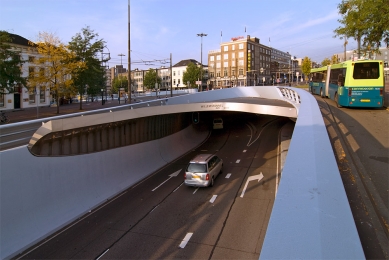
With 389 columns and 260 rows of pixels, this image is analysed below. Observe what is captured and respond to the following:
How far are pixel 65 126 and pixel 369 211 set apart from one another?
1351cm

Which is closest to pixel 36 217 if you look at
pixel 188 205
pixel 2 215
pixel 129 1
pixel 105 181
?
pixel 2 215

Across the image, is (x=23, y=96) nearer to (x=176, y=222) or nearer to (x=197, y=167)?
(x=197, y=167)

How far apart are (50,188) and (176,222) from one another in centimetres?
574

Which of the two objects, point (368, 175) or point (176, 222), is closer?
point (368, 175)

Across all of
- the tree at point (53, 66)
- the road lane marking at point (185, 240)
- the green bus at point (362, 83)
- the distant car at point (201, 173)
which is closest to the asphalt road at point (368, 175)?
the green bus at point (362, 83)

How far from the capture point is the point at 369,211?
4.07 m

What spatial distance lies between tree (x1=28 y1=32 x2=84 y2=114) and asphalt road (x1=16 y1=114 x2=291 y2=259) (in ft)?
49.4

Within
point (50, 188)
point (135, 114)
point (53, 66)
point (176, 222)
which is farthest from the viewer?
point (53, 66)

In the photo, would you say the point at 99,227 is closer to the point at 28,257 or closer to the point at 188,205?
the point at 28,257

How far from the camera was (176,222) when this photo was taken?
12.9 metres

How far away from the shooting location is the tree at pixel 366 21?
19.2 meters

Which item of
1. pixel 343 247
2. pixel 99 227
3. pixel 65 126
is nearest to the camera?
pixel 343 247

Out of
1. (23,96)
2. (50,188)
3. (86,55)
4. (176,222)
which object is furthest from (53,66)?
(176,222)

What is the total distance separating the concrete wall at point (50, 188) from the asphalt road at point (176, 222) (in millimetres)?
606
